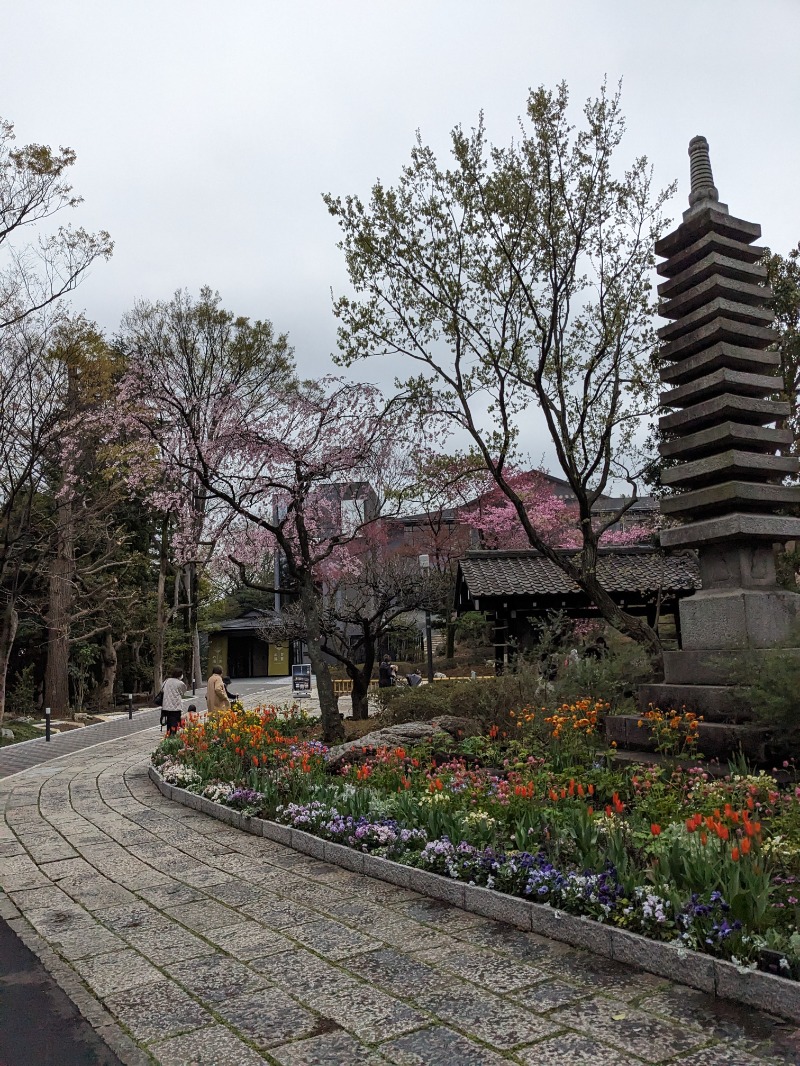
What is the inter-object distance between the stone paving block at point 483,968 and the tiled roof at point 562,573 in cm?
1566

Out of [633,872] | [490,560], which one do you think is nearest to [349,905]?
[633,872]

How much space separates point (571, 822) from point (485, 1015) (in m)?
1.82

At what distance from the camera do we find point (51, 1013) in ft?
13.1

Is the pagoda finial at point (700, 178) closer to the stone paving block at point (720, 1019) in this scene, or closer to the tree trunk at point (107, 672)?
the stone paving block at point (720, 1019)

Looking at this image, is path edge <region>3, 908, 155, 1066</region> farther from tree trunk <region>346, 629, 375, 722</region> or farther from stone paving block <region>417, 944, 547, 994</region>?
tree trunk <region>346, 629, 375, 722</region>

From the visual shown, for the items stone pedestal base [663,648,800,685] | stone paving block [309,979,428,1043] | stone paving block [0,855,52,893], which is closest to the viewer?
stone paving block [309,979,428,1043]

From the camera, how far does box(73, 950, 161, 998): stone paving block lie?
4.30 metres

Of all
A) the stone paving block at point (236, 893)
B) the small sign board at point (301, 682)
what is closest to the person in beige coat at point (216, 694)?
the stone paving block at point (236, 893)

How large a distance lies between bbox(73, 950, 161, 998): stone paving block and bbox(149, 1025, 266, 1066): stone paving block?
2.55 ft

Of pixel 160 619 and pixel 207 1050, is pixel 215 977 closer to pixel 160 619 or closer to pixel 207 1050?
pixel 207 1050

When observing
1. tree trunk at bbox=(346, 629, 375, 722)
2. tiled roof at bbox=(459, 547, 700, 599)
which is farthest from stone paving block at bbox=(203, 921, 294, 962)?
tiled roof at bbox=(459, 547, 700, 599)

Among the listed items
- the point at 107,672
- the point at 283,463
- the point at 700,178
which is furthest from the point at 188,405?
the point at 107,672

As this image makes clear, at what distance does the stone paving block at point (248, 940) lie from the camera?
4703 millimetres

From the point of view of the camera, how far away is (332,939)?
4.85 m
